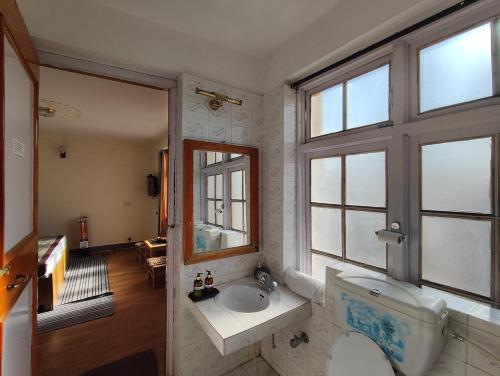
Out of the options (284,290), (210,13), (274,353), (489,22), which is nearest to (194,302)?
(284,290)

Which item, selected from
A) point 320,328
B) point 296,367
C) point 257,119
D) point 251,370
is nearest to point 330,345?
→ point 320,328

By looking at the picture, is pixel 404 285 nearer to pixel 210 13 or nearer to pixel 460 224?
pixel 460 224

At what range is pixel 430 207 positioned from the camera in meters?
1.09

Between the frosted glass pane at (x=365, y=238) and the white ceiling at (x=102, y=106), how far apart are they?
85.2 inches

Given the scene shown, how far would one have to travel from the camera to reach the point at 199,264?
5.22ft

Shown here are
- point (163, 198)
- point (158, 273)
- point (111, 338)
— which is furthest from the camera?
point (163, 198)

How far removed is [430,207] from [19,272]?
179 cm

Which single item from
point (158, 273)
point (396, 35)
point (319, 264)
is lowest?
point (158, 273)

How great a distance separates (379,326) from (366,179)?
2.46 ft

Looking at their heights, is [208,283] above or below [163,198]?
below

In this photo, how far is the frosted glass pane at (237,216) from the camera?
1.82 m

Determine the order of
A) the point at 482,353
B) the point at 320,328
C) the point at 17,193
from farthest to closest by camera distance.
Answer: the point at 320,328, the point at 17,193, the point at 482,353

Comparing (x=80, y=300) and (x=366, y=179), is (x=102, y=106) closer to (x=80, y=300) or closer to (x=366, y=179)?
(x=80, y=300)

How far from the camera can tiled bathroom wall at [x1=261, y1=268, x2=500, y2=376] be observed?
2.66 feet
